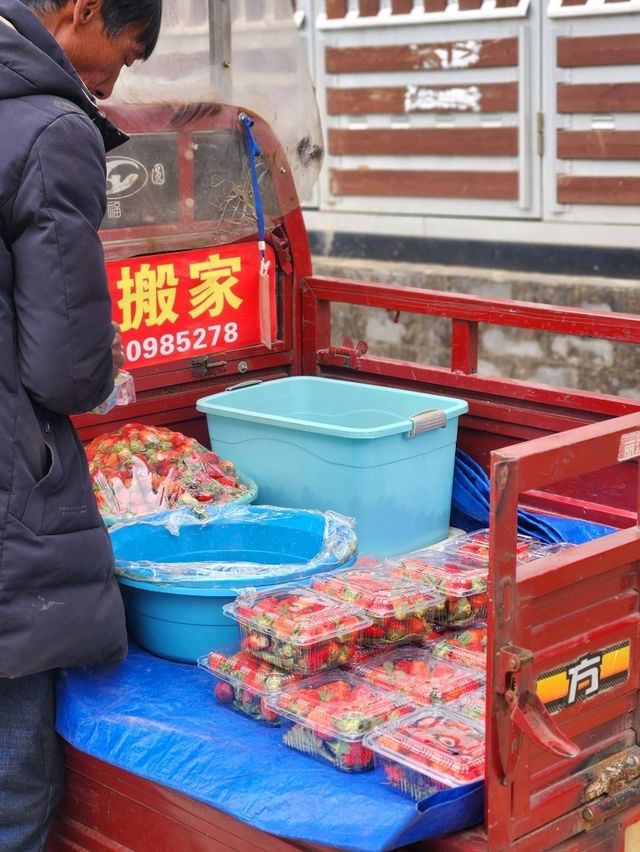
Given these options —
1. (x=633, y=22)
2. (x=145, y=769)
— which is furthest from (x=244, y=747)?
(x=633, y=22)

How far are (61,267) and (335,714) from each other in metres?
0.89

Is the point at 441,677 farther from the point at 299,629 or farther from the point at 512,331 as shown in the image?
the point at 512,331

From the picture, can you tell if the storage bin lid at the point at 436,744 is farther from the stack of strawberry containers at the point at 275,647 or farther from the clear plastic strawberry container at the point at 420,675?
the stack of strawberry containers at the point at 275,647

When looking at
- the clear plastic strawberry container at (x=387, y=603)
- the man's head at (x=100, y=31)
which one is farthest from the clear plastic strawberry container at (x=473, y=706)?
the man's head at (x=100, y=31)

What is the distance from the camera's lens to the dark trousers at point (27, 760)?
7.62ft

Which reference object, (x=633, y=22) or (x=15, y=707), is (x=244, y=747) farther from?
(x=633, y=22)

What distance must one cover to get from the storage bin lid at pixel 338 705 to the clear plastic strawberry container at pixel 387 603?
0.12 metres

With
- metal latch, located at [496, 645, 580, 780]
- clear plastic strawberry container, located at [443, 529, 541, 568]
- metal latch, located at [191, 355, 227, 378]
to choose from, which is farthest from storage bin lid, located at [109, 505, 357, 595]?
metal latch, located at [496, 645, 580, 780]

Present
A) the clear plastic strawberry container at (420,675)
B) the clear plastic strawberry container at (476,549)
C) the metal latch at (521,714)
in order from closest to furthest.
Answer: the metal latch at (521,714), the clear plastic strawberry container at (420,675), the clear plastic strawberry container at (476,549)

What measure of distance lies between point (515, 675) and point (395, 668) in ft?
1.54

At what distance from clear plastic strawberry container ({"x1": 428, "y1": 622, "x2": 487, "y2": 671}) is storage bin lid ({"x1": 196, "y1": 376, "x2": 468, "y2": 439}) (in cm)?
70

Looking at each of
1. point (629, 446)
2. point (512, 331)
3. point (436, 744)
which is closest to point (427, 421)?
point (629, 446)

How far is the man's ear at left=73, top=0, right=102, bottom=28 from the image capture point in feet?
6.99

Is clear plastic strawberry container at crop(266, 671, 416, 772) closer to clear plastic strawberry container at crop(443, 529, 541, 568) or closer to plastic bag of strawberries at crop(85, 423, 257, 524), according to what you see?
clear plastic strawberry container at crop(443, 529, 541, 568)
